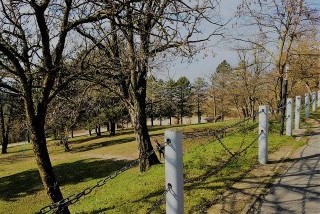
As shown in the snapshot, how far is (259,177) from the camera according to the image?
22.7 ft

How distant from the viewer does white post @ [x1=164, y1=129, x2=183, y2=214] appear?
3.98 metres

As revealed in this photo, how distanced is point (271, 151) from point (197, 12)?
3.88m

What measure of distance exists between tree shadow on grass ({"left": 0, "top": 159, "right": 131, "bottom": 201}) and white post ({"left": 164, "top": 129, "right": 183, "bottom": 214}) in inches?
655

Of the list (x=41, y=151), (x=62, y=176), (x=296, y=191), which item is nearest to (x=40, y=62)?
(x=41, y=151)

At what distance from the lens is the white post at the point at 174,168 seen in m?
3.98

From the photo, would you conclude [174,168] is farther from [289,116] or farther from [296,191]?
[289,116]

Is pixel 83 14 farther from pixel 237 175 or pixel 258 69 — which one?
pixel 258 69

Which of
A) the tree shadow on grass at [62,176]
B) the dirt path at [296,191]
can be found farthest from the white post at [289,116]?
the tree shadow on grass at [62,176]

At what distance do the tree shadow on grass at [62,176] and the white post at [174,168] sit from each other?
16.6 m

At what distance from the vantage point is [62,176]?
73.1 feet

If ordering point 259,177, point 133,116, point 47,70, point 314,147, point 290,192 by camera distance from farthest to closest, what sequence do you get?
point 133,116 → point 314,147 → point 47,70 → point 259,177 → point 290,192

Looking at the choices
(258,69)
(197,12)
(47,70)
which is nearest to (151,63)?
(197,12)

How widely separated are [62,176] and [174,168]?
19.6 m

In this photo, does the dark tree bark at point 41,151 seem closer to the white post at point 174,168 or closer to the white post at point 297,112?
the white post at point 174,168
